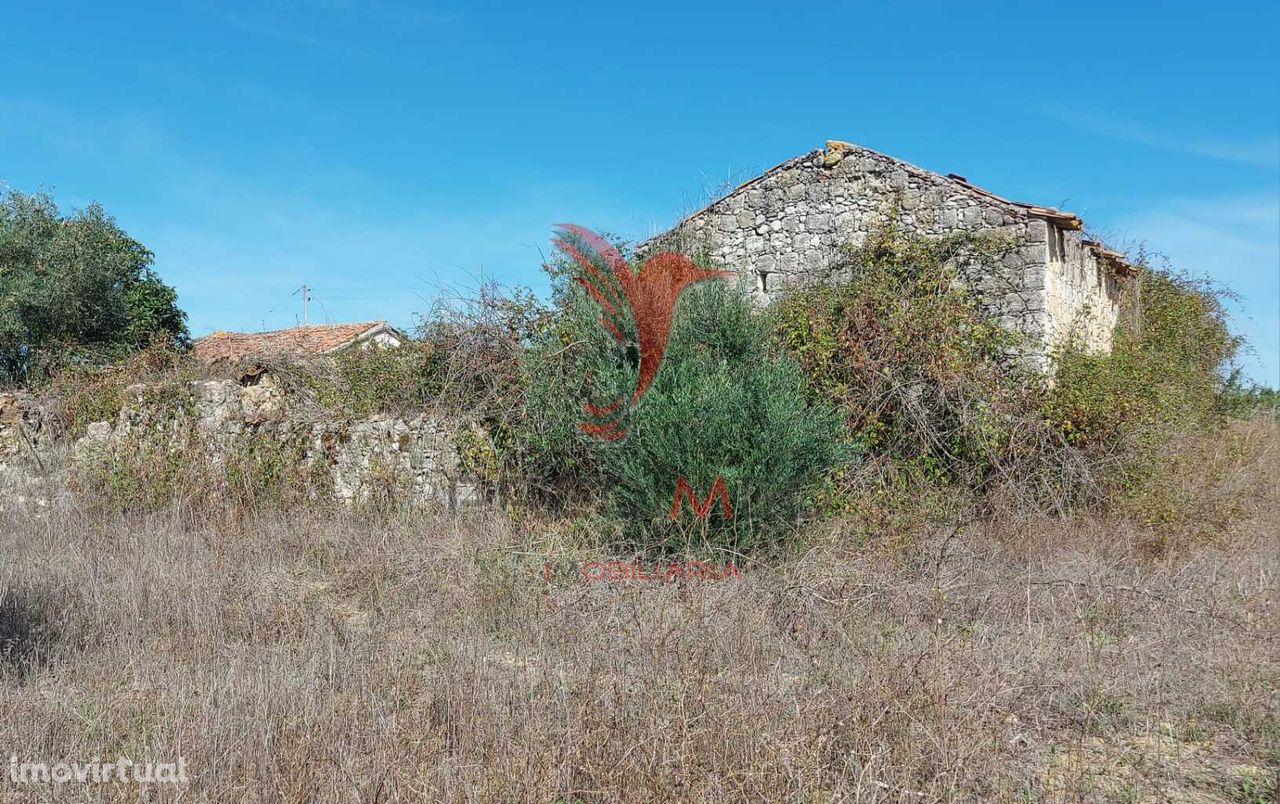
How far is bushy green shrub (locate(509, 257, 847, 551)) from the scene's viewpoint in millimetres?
7941

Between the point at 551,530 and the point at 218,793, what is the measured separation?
5372 millimetres

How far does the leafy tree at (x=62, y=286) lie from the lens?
56.5 feet

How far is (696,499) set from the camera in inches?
313

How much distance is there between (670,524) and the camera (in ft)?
26.3

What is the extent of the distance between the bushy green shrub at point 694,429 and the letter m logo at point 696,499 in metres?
0.03

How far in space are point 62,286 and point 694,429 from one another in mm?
15753

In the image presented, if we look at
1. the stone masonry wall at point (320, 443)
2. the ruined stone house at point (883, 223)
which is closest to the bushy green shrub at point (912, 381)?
the ruined stone house at point (883, 223)

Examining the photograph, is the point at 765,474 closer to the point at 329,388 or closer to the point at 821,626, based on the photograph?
the point at 821,626

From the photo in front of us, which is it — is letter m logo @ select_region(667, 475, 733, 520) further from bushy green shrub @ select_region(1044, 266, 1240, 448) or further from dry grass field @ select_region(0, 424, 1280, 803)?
bushy green shrub @ select_region(1044, 266, 1240, 448)

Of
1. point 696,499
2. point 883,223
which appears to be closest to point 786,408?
point 696,499
